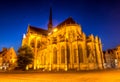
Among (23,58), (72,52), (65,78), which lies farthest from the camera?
(72,52)

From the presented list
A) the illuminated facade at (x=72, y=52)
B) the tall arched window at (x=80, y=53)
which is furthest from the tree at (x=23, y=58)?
the tall arched window at (x=80, y=53)

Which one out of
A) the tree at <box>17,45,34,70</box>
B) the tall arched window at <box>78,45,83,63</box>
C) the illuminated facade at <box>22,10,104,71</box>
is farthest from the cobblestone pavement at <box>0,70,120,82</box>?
the tall arched window at <box>78,45,83,63</box>

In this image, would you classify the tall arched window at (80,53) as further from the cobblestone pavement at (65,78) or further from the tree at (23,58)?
the cobblestone pavement at (65,78)

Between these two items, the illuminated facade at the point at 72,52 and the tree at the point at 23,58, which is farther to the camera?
the illuminated facade at the point at 72,52

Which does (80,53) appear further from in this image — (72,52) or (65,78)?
(65,78)

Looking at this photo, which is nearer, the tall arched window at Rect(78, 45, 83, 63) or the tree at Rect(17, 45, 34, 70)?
the tree at Rect(17, 45, 34, 70)

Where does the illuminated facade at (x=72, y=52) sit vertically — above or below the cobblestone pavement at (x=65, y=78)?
above

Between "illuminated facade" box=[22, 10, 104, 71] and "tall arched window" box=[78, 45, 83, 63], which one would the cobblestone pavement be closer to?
"illuminated facade" box=[22, 10, 104, 71]

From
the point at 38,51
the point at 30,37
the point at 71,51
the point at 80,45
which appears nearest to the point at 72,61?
the point at 71,51

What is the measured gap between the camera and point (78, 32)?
47.8 metres

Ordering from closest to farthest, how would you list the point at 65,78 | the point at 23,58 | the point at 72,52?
1. the point at 65,78
2. the point at 23,58
3. the point at 72,52

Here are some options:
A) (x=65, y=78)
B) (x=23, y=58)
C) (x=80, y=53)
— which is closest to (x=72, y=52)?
(x=80, y=53)

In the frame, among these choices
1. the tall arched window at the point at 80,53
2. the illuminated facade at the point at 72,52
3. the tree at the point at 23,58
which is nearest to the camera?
the tree at the point at 23,58

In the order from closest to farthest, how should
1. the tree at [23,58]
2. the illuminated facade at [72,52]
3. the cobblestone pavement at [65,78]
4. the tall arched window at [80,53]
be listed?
the cobblestone pavement at [65,78] → the tree at [23,58] → the illuminated facade at [72,52] → the tall arched window at [80,53]
